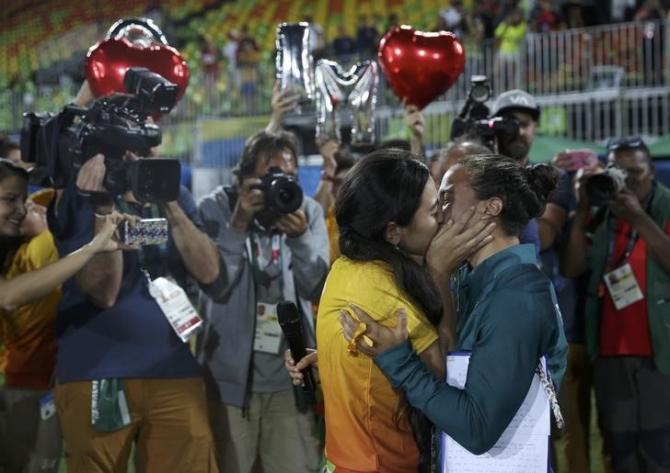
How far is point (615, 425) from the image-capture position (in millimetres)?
4324

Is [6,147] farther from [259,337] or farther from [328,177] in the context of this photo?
[259,337]

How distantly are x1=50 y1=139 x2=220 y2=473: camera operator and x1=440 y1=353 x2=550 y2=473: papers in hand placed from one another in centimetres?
157

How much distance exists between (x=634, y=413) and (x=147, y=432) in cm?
209

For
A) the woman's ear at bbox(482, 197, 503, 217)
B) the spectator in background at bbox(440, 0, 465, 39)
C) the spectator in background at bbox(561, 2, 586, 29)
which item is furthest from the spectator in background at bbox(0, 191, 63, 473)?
the spectator in background at bbox(440, 0, 465, 39)

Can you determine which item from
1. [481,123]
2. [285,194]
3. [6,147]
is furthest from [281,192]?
[6,147]

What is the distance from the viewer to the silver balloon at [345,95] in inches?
174

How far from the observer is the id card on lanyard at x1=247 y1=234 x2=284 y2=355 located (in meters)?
3.86

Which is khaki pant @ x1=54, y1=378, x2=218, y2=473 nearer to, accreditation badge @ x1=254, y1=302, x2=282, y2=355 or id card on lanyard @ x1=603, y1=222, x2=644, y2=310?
accreditation badge @ x1=254, y1=302, x2=282, y2=355

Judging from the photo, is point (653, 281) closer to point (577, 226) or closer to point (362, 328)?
point (577, 226)

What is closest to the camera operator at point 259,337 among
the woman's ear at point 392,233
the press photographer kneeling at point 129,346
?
the press photographer kneeling at point 129,346

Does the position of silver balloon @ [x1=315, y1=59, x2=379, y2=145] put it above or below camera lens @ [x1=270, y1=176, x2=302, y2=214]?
above

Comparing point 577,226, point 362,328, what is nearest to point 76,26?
point 577,226

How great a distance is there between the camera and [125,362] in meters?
3.48

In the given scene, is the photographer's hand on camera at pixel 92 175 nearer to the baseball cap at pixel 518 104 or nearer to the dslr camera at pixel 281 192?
the dslr camera at pixel 281 192
